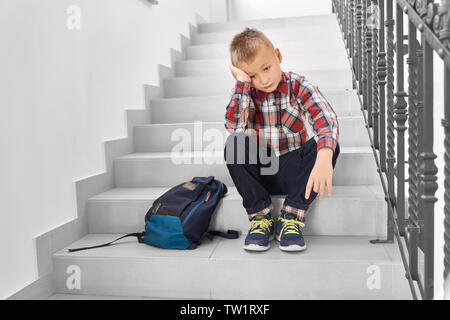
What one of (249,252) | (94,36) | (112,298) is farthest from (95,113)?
(249,252)

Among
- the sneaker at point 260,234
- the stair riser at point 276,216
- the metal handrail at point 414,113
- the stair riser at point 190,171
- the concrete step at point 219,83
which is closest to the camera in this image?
the metal handrail at point 414,113

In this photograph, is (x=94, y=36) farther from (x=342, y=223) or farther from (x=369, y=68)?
(x=342, y=223)

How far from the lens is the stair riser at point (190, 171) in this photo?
1.66m

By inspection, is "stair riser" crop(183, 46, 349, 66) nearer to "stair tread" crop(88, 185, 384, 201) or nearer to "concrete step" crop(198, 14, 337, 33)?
"concrete step" crop(198, 14, 337, 33)

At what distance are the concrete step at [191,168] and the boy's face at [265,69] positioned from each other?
Answer: 1.60 feet

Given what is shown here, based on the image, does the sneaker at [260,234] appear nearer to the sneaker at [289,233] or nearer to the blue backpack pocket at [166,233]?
the sneaker at [289,233]

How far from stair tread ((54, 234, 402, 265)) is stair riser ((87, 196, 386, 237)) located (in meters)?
0.04

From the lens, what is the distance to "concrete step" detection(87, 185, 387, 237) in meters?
1.45

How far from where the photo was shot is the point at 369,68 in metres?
1.49

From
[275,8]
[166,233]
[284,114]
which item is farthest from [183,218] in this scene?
[275,8]

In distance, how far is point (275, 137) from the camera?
1.52 m

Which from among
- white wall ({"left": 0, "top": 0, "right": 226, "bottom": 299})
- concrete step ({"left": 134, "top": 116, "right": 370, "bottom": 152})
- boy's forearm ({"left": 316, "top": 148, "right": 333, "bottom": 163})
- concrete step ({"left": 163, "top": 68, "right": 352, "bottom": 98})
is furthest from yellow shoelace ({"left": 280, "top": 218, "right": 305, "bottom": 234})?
concrete step ({"left": 163, "top": 68, "right": 352, "bottom": 98})

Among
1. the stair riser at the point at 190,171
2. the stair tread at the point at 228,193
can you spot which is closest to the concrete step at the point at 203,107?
the stair riser at the point at 190,171

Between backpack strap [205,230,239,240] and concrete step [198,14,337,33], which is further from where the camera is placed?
concrete step [198,14,337,33]
